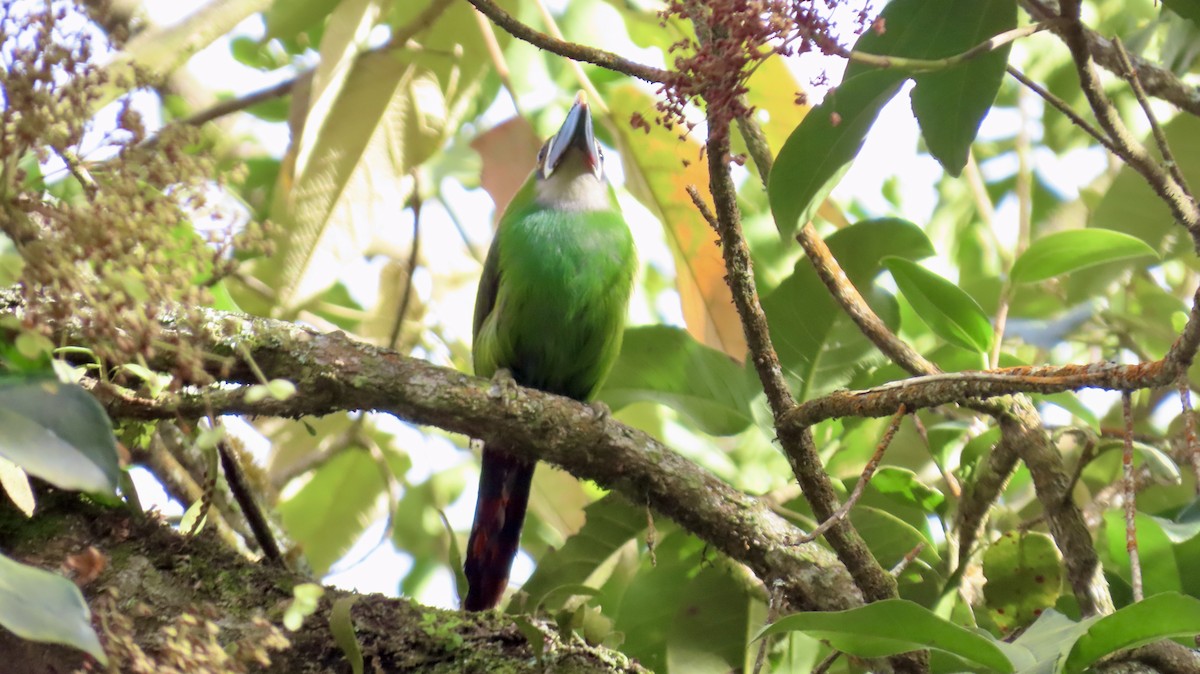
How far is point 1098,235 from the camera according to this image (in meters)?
1.98

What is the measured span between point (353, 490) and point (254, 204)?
0.95 metres

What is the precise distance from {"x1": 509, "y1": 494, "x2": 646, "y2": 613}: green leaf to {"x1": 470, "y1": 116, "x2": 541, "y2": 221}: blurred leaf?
1.21 metres

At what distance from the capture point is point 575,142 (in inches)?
128

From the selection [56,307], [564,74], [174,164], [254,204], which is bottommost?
[56,307]

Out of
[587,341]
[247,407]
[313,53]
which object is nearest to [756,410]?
[587,341]

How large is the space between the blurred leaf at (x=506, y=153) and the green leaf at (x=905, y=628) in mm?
1982

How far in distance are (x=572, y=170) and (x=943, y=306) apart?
1.51m

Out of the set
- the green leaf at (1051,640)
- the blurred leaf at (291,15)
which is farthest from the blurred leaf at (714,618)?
the blurred leaf at (291,15)

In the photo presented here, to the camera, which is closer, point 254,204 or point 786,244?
point 786,244

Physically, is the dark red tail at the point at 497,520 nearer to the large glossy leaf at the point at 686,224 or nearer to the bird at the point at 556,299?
the bird at the point at 556,299

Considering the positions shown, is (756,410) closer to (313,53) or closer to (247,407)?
(247,407)

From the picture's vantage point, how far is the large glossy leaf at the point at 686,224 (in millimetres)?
2695

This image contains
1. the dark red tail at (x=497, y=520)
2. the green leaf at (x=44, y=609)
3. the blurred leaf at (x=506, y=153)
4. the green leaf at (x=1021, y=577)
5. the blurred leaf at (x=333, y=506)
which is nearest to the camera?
the green leaf at (x=44, y=609)

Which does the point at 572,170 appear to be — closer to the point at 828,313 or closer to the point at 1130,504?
the point at 828,313
